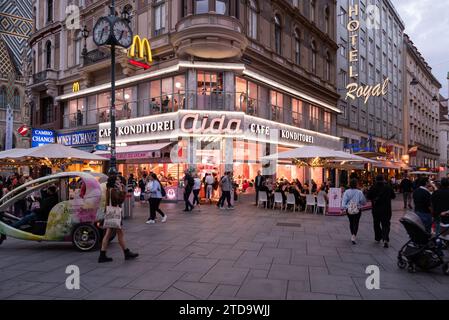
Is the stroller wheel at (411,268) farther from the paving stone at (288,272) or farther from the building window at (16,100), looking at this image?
the building window at (16,100)

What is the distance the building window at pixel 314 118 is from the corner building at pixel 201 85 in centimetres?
10

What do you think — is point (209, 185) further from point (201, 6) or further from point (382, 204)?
point (382, 204)

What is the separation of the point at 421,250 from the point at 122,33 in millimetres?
10968

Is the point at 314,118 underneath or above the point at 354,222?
above

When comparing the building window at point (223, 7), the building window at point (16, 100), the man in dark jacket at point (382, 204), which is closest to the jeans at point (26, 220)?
the man in dark jacket at point (382, 204)

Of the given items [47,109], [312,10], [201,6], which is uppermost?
[312,10]

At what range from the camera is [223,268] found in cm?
605

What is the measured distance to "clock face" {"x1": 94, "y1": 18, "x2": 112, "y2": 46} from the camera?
11398 millimetres

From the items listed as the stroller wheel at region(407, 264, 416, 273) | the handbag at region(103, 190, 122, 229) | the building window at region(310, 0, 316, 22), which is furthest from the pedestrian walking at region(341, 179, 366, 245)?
the building window at region(310, 0, 316, 22)

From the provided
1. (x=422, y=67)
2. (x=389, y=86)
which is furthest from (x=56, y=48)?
(x=422, y=67)

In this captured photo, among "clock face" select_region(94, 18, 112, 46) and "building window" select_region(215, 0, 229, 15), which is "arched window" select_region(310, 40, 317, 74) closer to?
"building window" select_region(215, 0, 229, 15)

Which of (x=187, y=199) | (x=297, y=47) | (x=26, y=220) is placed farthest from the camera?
(x=297, y=47)

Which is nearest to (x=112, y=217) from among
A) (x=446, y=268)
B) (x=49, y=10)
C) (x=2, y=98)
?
(x=446, y=268)

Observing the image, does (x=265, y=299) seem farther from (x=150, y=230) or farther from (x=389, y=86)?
(x=389, y=86)
